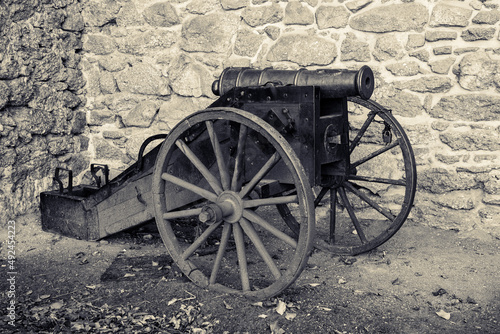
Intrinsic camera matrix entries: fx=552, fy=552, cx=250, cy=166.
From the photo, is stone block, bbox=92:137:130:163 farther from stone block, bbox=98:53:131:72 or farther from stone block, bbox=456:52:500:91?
stone block, bbox=456:52:500:91

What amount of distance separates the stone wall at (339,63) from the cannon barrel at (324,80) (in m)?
1.12

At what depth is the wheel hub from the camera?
9.09 feet

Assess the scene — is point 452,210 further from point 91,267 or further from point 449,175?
point 91,267

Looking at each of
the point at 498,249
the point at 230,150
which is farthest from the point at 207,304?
the point at 498,249

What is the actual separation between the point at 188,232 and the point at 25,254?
113cm

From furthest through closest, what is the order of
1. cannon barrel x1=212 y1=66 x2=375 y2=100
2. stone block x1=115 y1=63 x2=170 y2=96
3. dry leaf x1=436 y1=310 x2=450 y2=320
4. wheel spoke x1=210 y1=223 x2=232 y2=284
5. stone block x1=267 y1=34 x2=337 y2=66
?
stone block x1=115 y1=63 x2=170 y2=96 → stone block x1=267 y1=34 x2=337 y2=66 → cannon barrel x1=212 y1=66 x2=375 y2=100 → wheel spoke x1=210 y1=223 x2=232 y2=284 → dry leaf x1=436 y1=310 x2=450 y2=320

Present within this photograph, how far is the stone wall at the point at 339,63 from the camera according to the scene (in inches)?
155

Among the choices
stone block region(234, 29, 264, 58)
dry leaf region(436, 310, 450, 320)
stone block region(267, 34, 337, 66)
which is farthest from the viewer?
stone block region(234, 29, 264, 58)

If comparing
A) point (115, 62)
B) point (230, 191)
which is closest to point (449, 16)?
point (230, 191)

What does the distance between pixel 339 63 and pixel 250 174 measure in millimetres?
1615

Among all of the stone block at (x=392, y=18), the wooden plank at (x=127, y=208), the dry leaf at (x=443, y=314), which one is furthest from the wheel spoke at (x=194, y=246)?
the stone block at (x=392, y=18)

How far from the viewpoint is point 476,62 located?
12.7ft

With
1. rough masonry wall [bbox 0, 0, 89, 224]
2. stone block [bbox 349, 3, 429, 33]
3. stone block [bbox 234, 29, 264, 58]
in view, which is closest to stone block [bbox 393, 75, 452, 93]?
stone block [bbox 349, 3, 429, 33]

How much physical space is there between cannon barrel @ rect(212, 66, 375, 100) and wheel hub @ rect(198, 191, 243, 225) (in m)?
0.69
